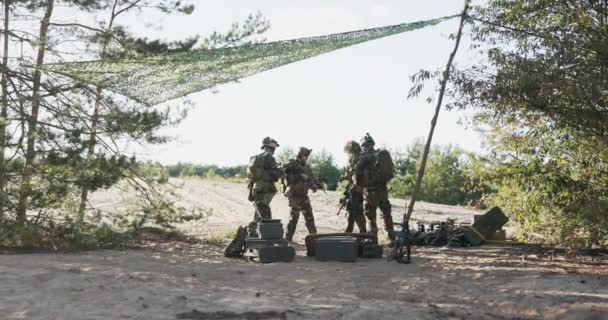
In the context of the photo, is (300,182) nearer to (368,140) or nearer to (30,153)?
(368,140)

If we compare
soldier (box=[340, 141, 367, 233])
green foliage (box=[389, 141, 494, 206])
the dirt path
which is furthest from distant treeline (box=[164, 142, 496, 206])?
soldier (box=[340, 141, 367, 233])

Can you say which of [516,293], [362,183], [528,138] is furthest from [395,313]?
[528,138]

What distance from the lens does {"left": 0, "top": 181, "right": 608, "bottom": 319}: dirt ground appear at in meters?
5.30

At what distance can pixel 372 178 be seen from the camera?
10.1 meters

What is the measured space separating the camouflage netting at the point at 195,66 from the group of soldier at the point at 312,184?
5.08 feet

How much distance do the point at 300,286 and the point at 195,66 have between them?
3655mm

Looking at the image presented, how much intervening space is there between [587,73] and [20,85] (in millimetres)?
8330

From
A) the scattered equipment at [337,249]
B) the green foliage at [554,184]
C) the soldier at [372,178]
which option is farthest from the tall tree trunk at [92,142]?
the green foliage at [554,184]

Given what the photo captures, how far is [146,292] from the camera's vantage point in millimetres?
5906

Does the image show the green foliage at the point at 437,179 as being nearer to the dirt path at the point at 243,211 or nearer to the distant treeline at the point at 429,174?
the distant treeline at the point at 429,174

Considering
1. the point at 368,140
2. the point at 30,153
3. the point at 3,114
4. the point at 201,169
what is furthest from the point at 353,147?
the point at 201,169

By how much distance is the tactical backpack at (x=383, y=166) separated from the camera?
995 cm

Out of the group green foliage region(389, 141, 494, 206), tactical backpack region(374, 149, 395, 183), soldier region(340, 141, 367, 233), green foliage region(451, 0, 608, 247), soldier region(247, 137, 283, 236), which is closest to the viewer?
green foliage region(451, 0, 608, 247)

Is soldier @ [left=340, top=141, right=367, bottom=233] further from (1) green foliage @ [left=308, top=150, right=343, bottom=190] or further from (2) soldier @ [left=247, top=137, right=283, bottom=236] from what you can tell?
(1) green foliage @ [left=308, top=150, right=343, bottom=190]
